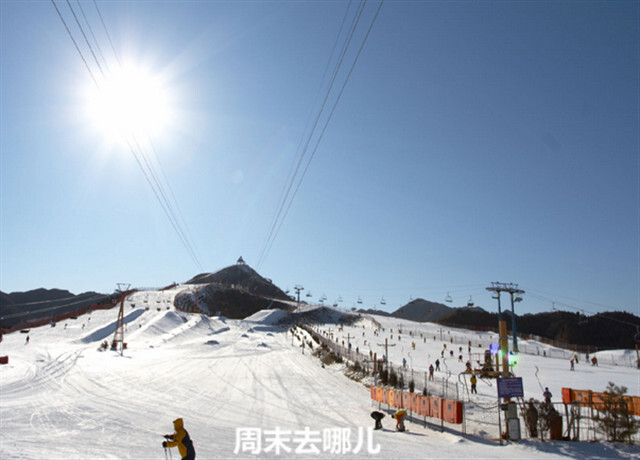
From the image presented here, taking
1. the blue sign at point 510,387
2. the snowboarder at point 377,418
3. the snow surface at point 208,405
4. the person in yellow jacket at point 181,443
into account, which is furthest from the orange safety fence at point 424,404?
the person in yellow jacket at point 181,443

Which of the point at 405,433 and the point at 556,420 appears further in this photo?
the point at 405,433

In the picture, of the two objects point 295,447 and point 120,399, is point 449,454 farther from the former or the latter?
point 120,399

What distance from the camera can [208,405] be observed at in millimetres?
17766

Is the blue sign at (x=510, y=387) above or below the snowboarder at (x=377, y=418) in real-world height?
above

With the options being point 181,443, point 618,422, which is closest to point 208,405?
point 181,443

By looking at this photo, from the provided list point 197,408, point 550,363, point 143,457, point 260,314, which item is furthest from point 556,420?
point 260,314

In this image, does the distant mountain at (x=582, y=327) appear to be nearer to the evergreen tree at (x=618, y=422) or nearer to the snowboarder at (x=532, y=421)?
the evergreen tree at (x=618, y=422)

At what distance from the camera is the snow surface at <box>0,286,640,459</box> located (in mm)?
10945

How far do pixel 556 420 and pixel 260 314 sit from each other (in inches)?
4090

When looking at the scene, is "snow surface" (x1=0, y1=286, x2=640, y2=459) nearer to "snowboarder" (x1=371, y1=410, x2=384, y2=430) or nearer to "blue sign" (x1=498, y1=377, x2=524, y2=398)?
"snowboarder" (x1=371, y1=410, x2=384, y2=430)

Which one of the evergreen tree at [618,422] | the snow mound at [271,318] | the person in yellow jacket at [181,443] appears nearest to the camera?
the person in yellow jacket at [181,443]

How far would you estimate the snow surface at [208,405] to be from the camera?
10945 millimetres

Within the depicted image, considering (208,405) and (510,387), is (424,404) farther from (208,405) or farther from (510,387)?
(208,405)

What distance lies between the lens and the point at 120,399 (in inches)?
723
